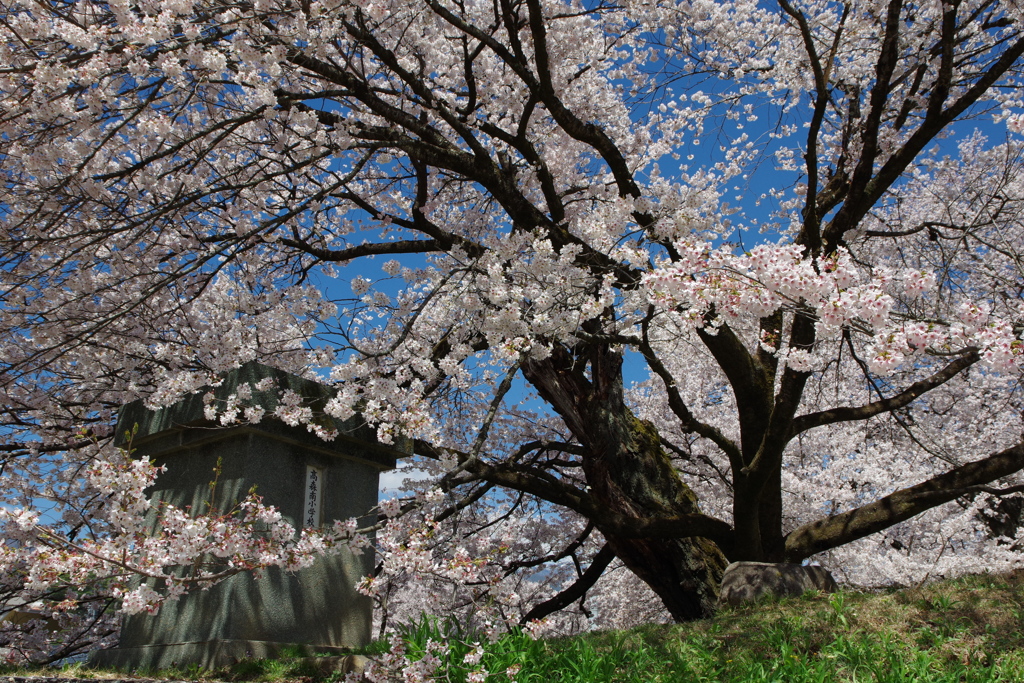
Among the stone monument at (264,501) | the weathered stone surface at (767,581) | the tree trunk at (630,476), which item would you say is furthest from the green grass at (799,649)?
the tree trunk at (630,476)

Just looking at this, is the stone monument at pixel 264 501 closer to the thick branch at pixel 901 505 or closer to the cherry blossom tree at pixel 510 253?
the cherry blossom tree at pixel 510 253

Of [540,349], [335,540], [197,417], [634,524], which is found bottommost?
[335,540]

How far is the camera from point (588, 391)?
7637 millimetres

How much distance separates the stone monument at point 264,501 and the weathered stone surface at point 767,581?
3019 mm

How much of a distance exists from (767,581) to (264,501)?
159 inches

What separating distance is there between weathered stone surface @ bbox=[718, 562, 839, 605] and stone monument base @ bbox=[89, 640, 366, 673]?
314cm

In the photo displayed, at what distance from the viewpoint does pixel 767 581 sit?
5688 millimetres

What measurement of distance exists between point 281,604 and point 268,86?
353cm

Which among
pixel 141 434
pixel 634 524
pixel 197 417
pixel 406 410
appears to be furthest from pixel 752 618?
pixel 141 434

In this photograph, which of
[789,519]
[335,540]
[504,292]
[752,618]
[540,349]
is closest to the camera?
[335,540]

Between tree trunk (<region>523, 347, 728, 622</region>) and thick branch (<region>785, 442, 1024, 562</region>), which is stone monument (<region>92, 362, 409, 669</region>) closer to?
tree trunk (<region>523, 347, 728, 622</region>)

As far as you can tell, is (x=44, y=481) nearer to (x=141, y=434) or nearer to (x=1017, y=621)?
(x=141, y=434)

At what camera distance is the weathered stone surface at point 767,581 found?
562cm

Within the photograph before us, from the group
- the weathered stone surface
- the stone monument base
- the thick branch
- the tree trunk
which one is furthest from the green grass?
the tree trunk
